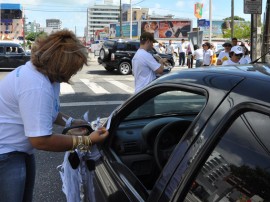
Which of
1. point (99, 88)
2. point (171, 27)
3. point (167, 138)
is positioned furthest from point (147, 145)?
point (171, 27)

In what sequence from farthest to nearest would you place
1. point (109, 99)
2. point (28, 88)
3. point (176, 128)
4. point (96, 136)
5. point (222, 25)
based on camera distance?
point (222, 25), point (109, 99), point (176, 128), point (96, 136), point (28, 88)

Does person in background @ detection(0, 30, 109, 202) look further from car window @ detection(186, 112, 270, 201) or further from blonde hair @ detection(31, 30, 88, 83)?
car window @ detection(186, 112, 270, 201)

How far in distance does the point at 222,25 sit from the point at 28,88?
91.5 meters

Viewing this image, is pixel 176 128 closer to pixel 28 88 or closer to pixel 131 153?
pixel 131 153

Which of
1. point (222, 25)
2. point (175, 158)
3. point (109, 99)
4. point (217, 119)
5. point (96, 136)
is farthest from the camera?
point (222, 25)

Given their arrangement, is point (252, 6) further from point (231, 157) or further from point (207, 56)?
point (231, 157)

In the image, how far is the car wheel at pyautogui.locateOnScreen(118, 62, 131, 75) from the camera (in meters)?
17.3

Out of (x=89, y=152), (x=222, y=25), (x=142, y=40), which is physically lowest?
(x=89, y=152)

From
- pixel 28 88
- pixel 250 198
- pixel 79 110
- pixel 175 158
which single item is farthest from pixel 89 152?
pixel 79 110

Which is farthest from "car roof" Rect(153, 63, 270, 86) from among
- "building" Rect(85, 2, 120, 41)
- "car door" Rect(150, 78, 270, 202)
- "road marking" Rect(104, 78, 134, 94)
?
"building" Rect(85, 2, 120, 41)

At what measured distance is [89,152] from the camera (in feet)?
7.45

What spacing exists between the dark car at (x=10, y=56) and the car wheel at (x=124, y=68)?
5.02 m

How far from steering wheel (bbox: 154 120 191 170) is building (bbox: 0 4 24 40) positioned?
101296 mm

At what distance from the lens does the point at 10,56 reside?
60.9 ft
